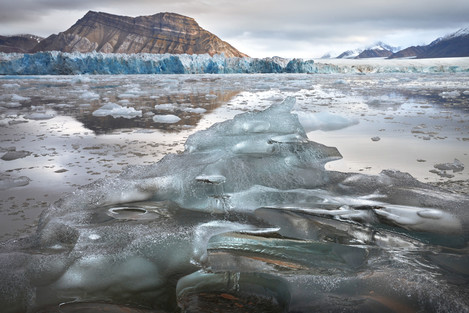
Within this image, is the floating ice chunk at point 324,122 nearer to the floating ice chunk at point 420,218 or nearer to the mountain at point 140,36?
the floating ice chunk at point 420,218

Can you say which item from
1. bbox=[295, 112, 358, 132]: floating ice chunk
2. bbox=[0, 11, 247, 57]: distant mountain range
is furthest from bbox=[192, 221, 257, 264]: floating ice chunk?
bbox=[0, 11, 247, 57]: distant mountain range

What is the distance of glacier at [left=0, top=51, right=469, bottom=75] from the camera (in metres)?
30.6

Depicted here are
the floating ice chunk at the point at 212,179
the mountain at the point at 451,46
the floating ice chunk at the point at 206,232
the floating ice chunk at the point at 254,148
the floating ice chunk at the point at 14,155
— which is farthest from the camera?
the mountain at the point at 451,46

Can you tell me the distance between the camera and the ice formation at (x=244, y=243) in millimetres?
957

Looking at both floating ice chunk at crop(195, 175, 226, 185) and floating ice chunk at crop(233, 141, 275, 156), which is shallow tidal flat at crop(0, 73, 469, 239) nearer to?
floating ice chunk at crop(233, 141, 275, 156)

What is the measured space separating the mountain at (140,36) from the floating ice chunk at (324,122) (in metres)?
112

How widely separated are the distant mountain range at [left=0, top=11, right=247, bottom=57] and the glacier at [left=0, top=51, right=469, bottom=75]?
77934mm

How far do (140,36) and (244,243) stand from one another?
13146cm

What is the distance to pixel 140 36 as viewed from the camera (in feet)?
397

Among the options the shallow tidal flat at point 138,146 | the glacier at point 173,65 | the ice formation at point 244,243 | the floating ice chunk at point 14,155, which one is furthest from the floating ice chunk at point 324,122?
the glacier at point 173,65

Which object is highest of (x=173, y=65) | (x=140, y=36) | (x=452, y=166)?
(x=140, y=36)

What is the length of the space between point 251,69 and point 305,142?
37038mm

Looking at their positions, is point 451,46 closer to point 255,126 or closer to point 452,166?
point 452,166

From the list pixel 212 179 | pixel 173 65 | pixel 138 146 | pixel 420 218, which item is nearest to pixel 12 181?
pixel 138 146
